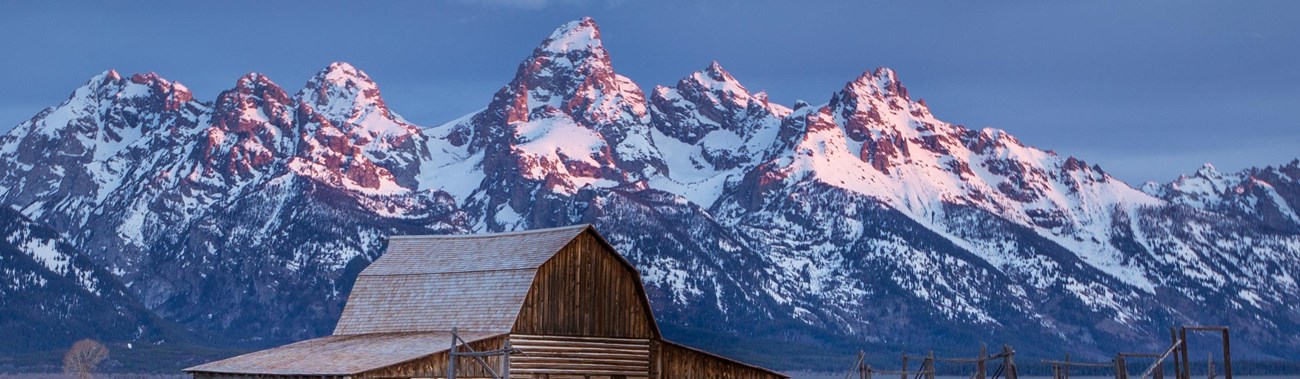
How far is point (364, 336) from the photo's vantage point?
7006 centimetres

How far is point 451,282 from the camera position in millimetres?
68938

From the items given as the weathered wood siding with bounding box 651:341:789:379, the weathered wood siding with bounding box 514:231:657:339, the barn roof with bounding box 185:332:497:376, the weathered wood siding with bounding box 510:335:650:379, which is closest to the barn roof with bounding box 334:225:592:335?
the weathered wood siding with bounding box 514:231:657:339

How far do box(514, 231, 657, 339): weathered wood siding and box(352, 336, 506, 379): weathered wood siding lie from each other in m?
1.97

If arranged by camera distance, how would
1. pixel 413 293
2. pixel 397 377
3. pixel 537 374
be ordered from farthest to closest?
pixel 413 293 → pixel 537 374 → pixel 397 377

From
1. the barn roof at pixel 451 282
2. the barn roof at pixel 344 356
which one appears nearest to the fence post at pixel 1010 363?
the barn roof at pixel 451 282

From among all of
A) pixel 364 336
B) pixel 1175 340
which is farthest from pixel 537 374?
pixel 1175 340

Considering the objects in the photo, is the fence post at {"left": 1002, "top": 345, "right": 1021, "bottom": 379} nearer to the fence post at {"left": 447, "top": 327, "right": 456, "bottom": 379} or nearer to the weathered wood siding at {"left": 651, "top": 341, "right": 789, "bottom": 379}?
the weathered wood siding at {"left": 651, "top": 341, "right": 789, "bottom": 379}

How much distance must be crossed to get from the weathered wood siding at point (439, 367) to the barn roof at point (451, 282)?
1.26 meters

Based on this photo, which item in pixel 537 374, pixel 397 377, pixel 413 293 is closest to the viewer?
pixel 397 377

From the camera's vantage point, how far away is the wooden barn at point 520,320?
64312 millimetres

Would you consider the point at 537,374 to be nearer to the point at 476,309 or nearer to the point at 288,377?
the point at 476,309

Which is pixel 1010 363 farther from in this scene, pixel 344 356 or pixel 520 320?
pixel 344 356

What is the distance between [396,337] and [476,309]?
342cm

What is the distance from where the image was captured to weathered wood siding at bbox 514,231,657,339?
6606cm
